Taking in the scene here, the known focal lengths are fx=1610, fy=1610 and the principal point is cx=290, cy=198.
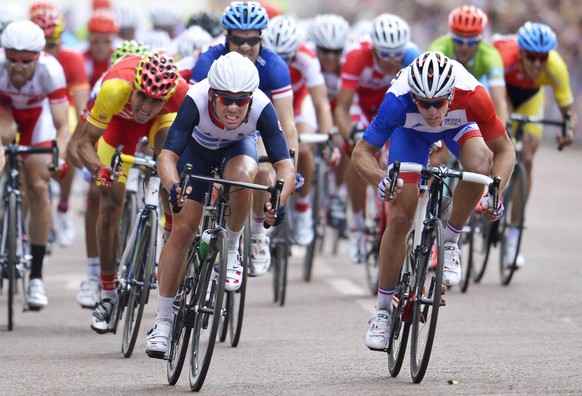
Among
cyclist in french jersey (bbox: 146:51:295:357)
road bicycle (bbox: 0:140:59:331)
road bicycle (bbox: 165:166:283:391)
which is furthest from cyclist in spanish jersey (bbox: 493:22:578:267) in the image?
road bicycle (bbox: 165:166:283:391)

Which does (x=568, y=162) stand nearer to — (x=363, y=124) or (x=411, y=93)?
(x=363, y=124)

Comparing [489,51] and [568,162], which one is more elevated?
[489,51]

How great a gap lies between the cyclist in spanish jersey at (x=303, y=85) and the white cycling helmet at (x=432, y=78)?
477cm

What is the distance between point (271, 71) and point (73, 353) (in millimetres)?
2561

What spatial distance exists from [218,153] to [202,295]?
3.57ft

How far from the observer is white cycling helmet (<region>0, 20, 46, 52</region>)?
12008 mm

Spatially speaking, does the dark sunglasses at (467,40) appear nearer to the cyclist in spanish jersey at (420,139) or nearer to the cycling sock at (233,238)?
the cyclist in spanish jersey at (420,139)

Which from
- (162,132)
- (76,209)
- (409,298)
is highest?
(162,132)

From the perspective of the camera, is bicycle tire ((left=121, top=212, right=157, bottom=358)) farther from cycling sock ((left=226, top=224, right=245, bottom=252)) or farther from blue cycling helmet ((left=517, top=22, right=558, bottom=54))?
blue cycling helmet ((left=517, top=22, right=558, bottom=54))

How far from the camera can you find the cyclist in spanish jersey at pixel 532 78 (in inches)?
555

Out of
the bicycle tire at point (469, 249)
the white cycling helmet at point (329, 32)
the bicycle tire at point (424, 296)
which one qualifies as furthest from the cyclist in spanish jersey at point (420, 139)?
the white cycling helmet at point (329, 32)

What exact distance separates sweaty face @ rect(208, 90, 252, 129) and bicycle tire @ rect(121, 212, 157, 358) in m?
1.54

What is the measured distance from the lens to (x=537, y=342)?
34.7ft

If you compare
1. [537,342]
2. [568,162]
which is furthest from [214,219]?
[568,162]
